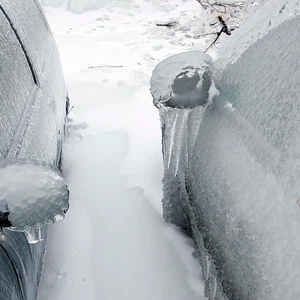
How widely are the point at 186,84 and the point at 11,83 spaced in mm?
730

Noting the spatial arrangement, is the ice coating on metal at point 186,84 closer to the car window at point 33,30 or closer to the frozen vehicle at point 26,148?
the frozen vehicle at point 26,148

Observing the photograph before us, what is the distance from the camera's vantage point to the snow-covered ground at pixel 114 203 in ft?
6.36

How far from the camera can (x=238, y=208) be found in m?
1.19

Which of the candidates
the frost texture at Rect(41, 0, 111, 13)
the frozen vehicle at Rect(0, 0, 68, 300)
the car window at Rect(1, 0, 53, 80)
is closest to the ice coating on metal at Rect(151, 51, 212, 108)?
the frozen vehicle at Rect(0, 0, 68, 300)

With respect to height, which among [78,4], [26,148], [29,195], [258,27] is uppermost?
[258,27]

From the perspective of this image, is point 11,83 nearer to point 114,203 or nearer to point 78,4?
point 114,203

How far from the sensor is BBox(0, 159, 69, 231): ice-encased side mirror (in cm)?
100

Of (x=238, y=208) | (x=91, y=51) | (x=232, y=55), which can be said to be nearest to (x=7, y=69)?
(x=232, y=55)

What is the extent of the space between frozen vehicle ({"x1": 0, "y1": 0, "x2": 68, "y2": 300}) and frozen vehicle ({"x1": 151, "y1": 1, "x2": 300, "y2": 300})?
57 cm

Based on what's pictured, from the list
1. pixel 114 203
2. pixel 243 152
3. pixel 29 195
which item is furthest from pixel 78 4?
pixel 29 195

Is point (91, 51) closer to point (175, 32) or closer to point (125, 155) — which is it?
point (175, 32)

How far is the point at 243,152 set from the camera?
1243 millimetres

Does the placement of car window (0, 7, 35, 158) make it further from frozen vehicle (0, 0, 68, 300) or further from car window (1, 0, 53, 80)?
car window (1, 0, 53, 80)

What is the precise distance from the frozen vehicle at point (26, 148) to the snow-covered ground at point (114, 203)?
18.8 inches
